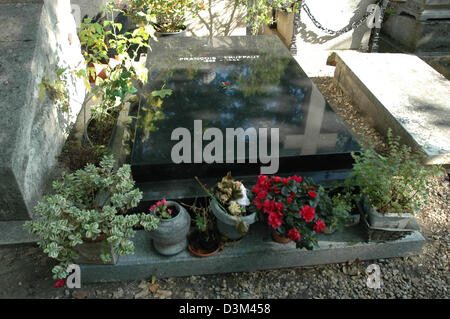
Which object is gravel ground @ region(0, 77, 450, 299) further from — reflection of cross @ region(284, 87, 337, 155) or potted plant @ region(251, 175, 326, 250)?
reflection of cross @ region(284, 87, 337, 155)

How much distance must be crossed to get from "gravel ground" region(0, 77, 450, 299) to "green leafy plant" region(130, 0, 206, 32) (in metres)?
4.70

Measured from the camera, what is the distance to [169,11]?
6.20 m

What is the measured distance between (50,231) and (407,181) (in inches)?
100.0

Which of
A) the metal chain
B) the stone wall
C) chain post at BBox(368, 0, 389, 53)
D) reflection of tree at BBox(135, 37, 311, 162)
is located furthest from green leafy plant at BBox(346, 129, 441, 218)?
chain post at BBox(368, 0, 389, 53)

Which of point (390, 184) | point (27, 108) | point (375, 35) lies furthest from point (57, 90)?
point (375, 35)

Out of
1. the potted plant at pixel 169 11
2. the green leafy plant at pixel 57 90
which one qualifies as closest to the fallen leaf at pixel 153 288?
the green leafy plant at pixel 57 90

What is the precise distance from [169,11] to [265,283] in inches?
204

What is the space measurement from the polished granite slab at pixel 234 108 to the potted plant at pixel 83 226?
1.42 feet

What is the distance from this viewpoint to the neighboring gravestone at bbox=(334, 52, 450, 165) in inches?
141

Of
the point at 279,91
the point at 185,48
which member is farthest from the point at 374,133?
the point at 185,48

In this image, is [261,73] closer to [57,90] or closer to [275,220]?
[57,90]

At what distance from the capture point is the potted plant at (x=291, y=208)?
234 cm

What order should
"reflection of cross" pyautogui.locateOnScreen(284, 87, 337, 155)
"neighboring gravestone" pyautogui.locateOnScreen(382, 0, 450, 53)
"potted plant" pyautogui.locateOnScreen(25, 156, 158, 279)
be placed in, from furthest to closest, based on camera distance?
"neighboring gravestone" pyautogui.locateOnScreen(382, 0, 450, 53) < "reflection of cross" pyautogui.locateOnScreen(284, 87, 337, 155) < "potted plant" pyautogui.locateOnScreen(25, 156, 158, 279)
